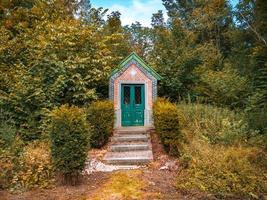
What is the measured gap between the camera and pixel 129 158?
11.5 meters

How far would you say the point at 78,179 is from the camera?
30.1ft

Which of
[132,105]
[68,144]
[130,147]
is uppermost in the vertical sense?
[132,105]

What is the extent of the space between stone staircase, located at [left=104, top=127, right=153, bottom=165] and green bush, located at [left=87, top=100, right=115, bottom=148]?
46 centimetres

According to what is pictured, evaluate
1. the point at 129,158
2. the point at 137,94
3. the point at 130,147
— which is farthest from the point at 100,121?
the point at 137,94

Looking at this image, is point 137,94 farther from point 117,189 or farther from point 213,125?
→ point 117,189

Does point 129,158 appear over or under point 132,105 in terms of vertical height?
under

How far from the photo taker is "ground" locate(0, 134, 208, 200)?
26.0 ft

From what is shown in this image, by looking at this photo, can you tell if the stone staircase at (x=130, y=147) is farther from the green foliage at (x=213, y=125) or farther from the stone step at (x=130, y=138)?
the green foliage at (x=213, y=125)

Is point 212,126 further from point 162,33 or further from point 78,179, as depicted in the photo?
point 162,33

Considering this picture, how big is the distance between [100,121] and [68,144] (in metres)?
4.22

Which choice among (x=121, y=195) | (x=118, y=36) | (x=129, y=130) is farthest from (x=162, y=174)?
(x=118, y=36)

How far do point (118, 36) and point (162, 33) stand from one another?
3010 millimetres

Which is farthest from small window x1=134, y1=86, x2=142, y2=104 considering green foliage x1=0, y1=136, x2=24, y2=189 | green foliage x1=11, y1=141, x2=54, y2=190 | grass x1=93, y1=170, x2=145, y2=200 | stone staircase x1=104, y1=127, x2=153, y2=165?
green foliage x1=11, y1=141, x2=54, y2=190

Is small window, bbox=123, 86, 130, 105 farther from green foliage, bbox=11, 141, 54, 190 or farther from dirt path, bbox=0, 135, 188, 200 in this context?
green foliage, bbox=11, 141, 54, 190
